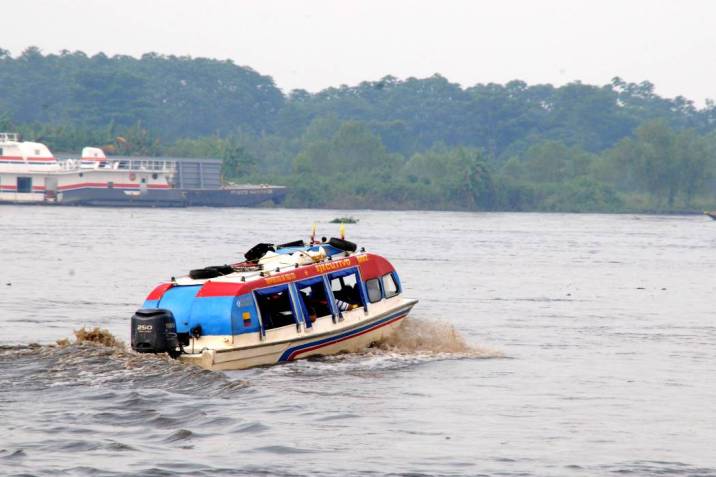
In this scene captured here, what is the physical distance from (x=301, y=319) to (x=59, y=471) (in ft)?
32.1

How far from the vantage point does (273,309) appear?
25094 mm

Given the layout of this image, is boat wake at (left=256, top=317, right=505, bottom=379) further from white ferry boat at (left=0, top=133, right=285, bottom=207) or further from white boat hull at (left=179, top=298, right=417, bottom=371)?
→ white ferry boat at (left=0, top=133, right=285, bottom=207)

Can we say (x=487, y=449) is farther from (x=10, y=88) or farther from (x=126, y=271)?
(x=10, y=88)

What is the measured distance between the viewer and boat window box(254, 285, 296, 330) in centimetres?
2456

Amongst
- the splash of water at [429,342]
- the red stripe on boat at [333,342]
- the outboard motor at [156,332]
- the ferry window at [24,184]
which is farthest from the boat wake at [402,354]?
the ferry window at [24,184]

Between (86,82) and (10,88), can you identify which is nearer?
(86,82)

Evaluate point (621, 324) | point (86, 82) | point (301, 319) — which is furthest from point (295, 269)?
point (86, 82)

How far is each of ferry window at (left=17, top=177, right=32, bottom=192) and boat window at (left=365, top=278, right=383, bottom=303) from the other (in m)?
102

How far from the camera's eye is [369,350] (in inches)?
1088

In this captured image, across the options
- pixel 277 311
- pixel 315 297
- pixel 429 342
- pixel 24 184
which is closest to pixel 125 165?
pixel 24 184

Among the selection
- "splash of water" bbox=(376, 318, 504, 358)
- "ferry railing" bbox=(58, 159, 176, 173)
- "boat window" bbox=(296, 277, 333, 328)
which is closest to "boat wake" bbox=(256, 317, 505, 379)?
"splash of water" bbox=(376, 318, 504, 358)

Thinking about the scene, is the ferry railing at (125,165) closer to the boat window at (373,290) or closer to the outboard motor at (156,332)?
the boat window at (373,290)

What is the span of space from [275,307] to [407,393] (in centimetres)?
357

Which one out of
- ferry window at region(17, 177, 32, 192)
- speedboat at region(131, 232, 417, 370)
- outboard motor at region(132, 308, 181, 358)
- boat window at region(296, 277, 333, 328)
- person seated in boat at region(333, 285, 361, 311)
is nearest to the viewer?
outboard motor at region(132, 308, 181, 358)
